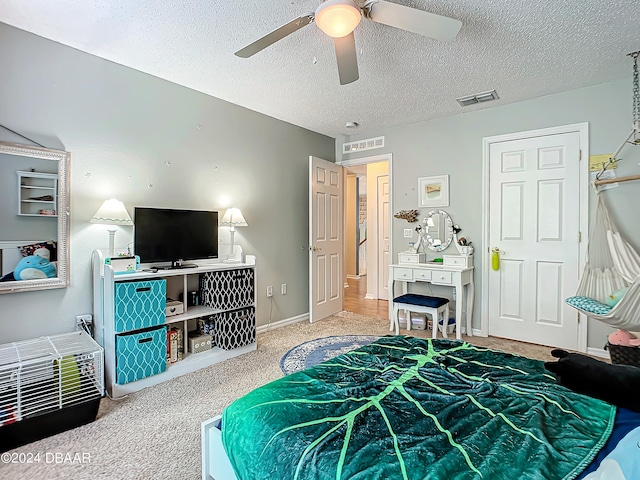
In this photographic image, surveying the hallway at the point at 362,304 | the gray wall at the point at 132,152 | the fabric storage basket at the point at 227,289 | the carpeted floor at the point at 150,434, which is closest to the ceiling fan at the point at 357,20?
the gray wall at the point at 132,152

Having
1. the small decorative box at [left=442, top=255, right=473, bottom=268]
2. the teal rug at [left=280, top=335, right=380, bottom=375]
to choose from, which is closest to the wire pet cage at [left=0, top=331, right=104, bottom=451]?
the teal rug at [left=280, top=335, right=380, bottom=375]

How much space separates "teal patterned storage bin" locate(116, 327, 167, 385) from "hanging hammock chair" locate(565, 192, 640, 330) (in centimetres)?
326

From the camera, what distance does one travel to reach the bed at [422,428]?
91cm

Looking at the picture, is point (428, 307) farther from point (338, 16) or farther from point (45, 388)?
point (45, 388)

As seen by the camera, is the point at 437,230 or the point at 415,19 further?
the point at 437,230

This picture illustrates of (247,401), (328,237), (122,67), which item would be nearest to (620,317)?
(247,401)

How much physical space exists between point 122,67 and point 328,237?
290 cm

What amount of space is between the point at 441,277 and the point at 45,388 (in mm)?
3469

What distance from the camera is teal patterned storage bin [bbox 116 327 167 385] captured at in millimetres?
2443

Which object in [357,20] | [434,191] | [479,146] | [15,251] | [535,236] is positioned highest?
[357,20]

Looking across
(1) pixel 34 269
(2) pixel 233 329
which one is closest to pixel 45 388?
(1) pixel 34 269

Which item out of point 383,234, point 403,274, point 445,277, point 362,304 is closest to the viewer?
point 445,277

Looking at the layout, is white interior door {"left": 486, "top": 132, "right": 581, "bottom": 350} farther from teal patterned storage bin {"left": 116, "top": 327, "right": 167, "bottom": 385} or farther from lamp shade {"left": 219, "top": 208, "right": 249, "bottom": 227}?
teal patterned storage bin {"left": 116, "top": 327, "right": 167, "bottom": 385}

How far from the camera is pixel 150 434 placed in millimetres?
1995
